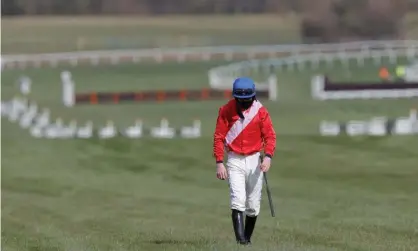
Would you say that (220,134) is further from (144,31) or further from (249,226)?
(144,31)

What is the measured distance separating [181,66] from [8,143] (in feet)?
105

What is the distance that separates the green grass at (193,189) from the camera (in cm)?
1162

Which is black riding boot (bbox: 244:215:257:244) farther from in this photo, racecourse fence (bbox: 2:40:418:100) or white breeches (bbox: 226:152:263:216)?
racecourse fence (bbox: 2:40:418:100)

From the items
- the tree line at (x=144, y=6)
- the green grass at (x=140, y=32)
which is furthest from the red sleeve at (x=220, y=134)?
the tree line at (x=144, y=6)

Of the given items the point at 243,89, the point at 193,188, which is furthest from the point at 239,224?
the point at 193,188

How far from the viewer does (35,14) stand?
8162cm

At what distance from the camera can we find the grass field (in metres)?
11.6

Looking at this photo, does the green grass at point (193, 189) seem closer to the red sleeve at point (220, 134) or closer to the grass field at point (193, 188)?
the grass field at point (193, 188)

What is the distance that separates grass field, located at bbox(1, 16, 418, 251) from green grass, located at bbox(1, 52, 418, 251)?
2 centimetres

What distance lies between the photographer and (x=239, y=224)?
1000 centimetres

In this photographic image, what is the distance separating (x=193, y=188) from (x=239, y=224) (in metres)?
8.58

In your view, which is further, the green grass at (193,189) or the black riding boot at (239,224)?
the green grass at (193,189)

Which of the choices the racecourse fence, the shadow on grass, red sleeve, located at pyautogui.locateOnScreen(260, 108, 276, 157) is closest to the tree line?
the racecourse fence

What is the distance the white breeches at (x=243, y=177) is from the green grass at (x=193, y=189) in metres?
0.42
